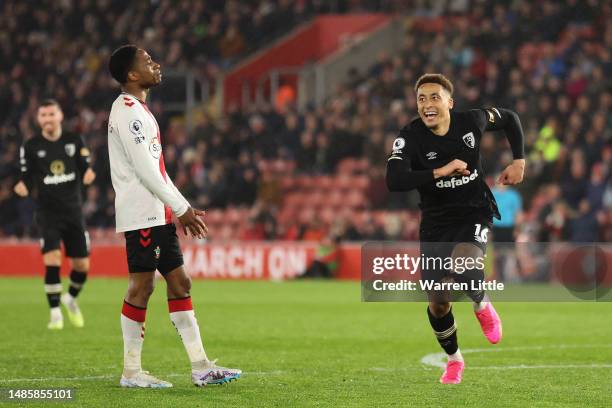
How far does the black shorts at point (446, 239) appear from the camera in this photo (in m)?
8.73

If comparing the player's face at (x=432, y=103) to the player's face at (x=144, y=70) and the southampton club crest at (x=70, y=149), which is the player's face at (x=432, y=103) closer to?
the player's face at (x=144, y=70)

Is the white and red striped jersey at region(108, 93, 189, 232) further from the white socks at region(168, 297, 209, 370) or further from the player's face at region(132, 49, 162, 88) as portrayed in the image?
the white socks at region(168, 297, 209, 370)

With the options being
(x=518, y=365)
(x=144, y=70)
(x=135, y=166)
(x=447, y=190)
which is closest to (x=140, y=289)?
(x=135, y=166)

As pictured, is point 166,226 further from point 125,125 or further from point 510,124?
point 510,124

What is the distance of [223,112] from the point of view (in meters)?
30.5

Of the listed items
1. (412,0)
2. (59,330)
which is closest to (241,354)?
(59,330)

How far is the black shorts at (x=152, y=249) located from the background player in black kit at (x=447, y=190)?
63.3 inches

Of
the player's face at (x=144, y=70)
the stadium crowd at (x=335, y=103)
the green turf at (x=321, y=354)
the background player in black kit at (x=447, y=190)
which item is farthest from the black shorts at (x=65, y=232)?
the stadium crowd at (x=335, y=103)

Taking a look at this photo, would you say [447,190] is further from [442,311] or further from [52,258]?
[52,258]

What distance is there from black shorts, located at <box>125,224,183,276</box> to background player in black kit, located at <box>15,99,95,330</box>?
5.29m

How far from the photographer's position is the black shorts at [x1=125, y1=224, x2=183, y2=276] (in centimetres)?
830

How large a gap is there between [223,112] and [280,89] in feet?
6.77

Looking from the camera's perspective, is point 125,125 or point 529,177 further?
point 529,177

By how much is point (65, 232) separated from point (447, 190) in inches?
245
